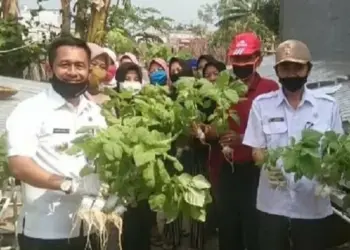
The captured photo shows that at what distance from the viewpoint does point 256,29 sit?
24594 mm

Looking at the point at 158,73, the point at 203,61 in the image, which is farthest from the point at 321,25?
the point at 158,73

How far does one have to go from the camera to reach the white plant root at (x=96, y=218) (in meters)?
2.92

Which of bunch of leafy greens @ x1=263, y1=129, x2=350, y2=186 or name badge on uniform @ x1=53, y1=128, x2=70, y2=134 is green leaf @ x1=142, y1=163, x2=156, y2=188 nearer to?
name badge on uniform @ x1=53, y1=128, x2=70, y2=134

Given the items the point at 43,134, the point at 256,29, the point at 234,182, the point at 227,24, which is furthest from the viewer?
the point at 227,24

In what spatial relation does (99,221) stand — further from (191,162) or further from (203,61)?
(203,61)

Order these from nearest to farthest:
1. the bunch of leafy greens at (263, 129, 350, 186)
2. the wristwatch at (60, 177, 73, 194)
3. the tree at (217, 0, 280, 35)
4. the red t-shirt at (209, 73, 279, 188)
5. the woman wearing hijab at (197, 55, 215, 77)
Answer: the wristwatch at (60, 177, 73, 194) < the bunch of leafy greens at (263, 129, 350, 186) < the red t-shirt at (209, 73, 279, 188) < the woman wearing hijab at (197, 55, 215, 77) < the tree at (217, 0, 280, 35)

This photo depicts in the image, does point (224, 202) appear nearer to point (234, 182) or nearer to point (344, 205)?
point (234, 182)

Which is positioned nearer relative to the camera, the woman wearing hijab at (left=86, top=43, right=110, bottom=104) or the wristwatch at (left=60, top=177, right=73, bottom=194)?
the wristwatch at (left=60, top=177, right=73, bottom=194)

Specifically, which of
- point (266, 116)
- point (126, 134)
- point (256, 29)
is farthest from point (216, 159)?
point (256, 29)

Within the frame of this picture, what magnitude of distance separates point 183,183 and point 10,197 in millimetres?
2353

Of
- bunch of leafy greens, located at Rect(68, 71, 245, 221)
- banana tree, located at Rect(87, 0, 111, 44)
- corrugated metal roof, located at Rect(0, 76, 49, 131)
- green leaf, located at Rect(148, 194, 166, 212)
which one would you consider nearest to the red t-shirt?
bunch of leafy greens, located at Rect(68, 71, 245, 221)

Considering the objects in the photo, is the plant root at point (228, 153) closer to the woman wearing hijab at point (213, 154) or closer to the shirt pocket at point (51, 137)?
the woman wearing hijab at point (213, 154)

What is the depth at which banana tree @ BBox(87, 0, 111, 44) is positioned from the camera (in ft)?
29.8

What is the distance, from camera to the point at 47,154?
3002mm
